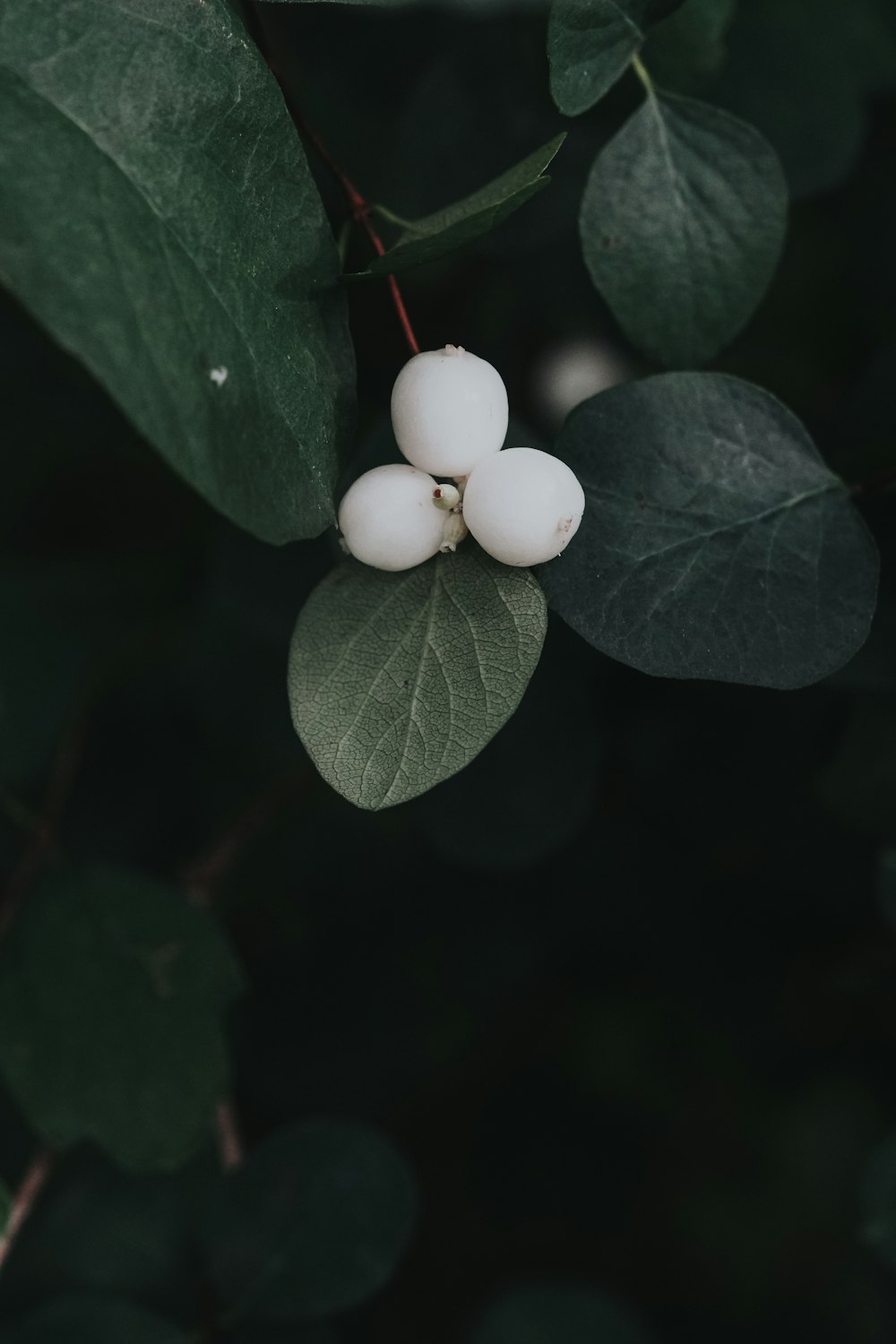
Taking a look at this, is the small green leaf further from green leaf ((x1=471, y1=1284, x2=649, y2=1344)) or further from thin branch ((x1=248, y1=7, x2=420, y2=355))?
green leaf ((x1=471, y1=1284, x2=649, y2=1344))

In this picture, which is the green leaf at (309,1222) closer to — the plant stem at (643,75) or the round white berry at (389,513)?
the round white berry at (389,513)

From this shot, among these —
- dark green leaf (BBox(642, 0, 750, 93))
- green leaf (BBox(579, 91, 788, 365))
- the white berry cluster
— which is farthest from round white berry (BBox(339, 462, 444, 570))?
dark green leaf (BBox(642, 0, 750, 93))

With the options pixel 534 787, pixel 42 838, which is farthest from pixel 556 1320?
pixel 42 838

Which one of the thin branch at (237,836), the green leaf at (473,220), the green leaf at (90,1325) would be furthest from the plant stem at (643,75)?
the green leaf at (90,1325)

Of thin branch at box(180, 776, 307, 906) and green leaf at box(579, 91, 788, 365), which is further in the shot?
thin branch at box(180, 776, 307, 906)

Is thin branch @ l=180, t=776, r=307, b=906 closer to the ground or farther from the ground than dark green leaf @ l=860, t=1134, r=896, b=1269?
farther from the ground
